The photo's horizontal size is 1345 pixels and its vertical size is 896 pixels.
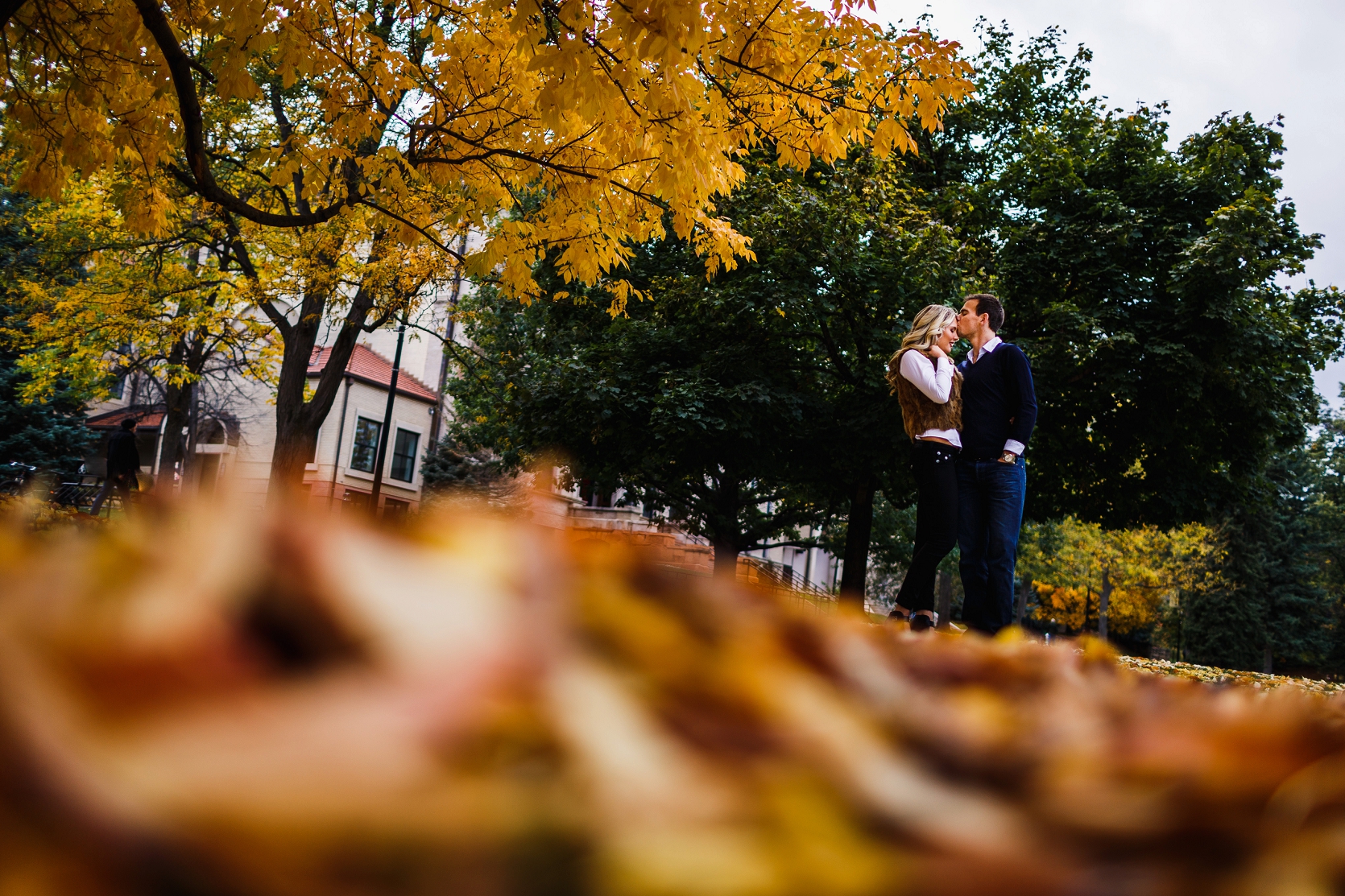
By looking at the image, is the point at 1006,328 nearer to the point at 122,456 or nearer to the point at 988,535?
the point at 988,535

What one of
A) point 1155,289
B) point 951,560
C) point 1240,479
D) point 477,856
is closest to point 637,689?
point 477,856

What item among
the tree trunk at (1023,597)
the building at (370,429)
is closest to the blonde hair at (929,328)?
the building at (370,429)

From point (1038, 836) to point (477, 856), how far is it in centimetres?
25

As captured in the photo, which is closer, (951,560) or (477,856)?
(477,856)

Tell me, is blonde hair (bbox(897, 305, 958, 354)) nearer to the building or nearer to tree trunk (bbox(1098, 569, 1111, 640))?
the building

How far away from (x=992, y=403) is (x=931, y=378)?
0.66m

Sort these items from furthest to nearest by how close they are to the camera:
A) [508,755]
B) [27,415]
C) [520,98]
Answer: [27,415] < [520,98] < [508,755]

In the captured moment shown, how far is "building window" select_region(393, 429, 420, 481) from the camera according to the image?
122 feet

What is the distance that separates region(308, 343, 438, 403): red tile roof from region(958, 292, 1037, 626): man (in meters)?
32.5

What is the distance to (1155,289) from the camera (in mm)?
16562

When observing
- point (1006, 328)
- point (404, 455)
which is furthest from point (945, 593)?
point (404, 455)

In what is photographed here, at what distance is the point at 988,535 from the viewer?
19.3ft

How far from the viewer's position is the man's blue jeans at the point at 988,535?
18.4ft

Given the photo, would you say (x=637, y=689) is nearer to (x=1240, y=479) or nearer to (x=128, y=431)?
(x=128, y=431)
